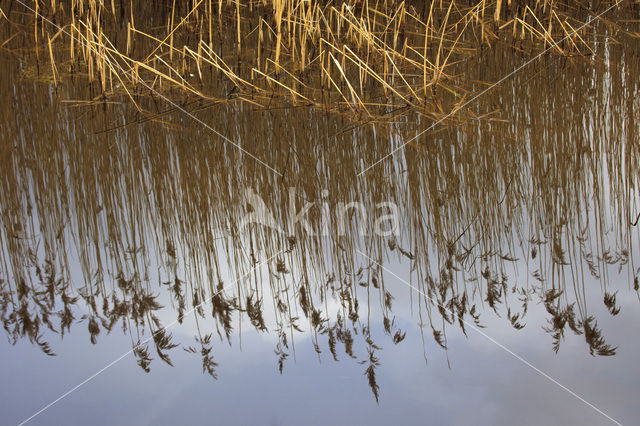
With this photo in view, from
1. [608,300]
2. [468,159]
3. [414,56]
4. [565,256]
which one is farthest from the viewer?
[414,56]

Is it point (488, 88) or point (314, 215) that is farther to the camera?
point (488, 88)

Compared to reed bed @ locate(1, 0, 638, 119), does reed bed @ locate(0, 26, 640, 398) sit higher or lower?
lower

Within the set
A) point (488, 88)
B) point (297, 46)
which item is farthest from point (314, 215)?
point (488, 88)

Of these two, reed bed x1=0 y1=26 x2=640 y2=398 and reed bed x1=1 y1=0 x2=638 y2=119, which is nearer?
reed bed x1=0 y1=26 x2=640 y2=398

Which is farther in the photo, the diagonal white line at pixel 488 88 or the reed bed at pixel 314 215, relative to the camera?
the diagonal white line at pixel 488 88

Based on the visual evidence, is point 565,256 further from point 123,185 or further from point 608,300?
point 123,185

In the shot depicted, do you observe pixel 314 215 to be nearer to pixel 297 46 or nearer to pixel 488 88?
pixel 297 46

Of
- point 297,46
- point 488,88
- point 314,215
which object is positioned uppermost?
point 297,46

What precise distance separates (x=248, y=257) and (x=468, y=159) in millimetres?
968

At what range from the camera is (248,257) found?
1.91 metres

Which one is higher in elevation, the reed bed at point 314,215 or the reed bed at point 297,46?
the reed bed at point 297,46

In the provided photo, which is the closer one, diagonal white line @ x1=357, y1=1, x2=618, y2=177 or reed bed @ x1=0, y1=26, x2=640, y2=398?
reed bed @ x1=0, y1=26, x2=640, y2=398

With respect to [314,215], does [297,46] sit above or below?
above

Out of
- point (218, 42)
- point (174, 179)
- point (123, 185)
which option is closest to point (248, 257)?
point (174, 179)
